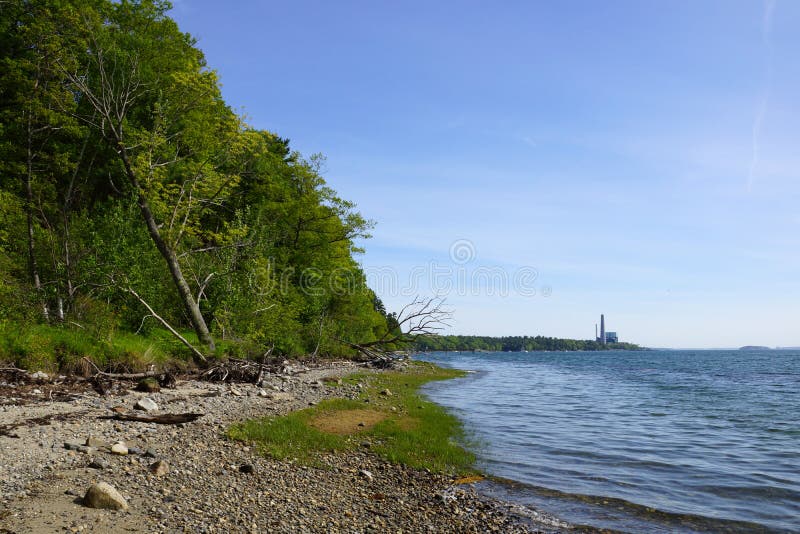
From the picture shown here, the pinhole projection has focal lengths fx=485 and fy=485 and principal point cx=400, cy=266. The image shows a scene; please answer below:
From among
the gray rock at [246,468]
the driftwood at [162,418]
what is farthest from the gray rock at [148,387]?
the gray rock at [246,468]

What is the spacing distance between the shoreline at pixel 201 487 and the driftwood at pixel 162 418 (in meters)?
0.20

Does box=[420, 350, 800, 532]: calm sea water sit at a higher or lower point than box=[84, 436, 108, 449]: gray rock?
lower

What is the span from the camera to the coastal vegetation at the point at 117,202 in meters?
19.1

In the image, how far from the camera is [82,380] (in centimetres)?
1561

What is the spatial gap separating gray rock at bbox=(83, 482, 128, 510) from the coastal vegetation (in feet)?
36.9

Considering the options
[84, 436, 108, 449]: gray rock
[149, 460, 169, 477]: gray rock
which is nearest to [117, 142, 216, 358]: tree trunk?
[84, 436, 108, 449]: gray rock

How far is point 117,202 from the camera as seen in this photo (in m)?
24.3

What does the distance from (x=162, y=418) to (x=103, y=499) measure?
5.57 m

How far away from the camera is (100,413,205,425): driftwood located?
37.4 ft

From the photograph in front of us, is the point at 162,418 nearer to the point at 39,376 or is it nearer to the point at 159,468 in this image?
the point at 159,468

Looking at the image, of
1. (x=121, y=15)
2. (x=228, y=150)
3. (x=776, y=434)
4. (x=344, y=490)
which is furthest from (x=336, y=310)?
(x=344, y=490)

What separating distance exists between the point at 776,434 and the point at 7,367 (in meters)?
28.7

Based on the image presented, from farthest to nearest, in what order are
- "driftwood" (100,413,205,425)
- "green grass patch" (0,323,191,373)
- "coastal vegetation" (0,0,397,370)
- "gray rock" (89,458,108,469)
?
"coastal vegetation" (0,0,397,370) → "green grass patch" (0,323,191,373) → "driftwood" (100,413,205,425) → "gray rock" (89,458,108,469)

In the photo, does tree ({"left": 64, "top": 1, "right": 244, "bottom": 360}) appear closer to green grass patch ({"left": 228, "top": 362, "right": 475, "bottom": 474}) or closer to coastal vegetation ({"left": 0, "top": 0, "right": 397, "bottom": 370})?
coastal vegetation ({"left": 0, "top": 0, "right": 397, "bottom": 370})
